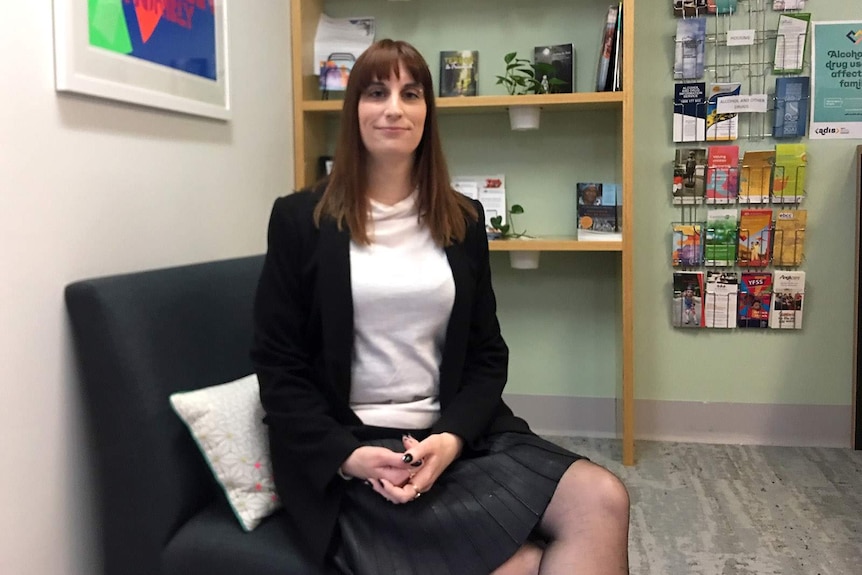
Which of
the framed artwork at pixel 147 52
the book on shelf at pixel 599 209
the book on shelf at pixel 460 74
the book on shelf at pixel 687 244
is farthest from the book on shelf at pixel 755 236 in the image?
the framed artwork at pixel 147 52

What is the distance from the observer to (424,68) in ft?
4.67

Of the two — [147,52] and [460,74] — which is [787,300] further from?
[147,52]

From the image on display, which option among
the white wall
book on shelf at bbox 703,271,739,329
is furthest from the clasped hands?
book on shelf at bbox 703,271,739,329

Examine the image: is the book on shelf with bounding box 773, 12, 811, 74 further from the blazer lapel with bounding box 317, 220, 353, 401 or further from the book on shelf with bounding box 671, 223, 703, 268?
the blazer lapel with bounding box 317, 220, 353, 401

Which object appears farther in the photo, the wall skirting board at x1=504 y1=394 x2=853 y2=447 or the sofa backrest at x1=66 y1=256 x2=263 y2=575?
the wall skirting board at x1=504 y1=394 x2=853 y2=447

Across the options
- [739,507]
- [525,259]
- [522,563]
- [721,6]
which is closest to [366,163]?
[522,563]

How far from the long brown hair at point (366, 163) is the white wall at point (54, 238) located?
436mm

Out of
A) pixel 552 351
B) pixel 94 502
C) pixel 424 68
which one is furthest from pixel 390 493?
pixel 552 351

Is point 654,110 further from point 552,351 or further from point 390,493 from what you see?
point 390,493

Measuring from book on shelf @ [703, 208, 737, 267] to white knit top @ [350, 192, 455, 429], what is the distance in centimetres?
155

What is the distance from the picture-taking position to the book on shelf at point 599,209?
2566mm

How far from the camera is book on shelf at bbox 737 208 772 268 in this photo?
260 cm

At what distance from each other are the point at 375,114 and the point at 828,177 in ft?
6.19

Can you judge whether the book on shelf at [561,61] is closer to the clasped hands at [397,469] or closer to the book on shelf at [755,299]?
the book on shelf at [755,299]
